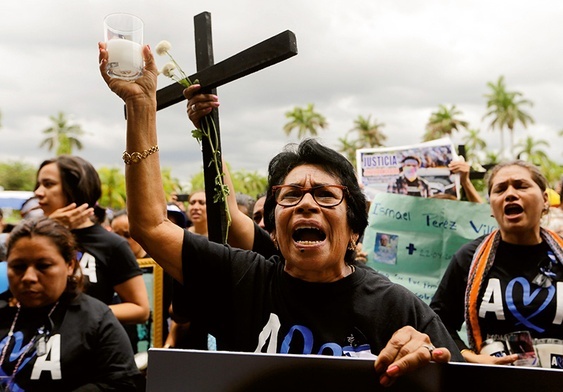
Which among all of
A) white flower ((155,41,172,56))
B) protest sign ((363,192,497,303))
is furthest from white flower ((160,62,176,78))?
protest sign ((363,192,497,303))

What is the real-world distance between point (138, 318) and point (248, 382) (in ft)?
6.84

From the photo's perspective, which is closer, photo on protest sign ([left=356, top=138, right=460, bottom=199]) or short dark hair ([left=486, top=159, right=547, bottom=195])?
short dark hair ([left=486, top=159, right=547, bottom=195])


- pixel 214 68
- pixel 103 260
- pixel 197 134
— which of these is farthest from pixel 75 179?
pixel 214 68

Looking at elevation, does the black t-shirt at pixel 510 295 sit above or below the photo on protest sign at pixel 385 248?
below

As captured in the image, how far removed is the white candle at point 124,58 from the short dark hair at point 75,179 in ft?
5.28

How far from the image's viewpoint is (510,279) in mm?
2832

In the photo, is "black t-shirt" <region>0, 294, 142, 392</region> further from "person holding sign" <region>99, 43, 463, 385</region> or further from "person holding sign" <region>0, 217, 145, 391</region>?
"person holding sign" <region>99, 43, 463, 385</region>

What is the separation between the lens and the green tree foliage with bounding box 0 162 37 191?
56.6 meters

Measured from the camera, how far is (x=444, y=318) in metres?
2.96

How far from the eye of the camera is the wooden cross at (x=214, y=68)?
6.10 ft

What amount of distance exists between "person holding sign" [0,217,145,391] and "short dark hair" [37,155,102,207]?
691 millimetres

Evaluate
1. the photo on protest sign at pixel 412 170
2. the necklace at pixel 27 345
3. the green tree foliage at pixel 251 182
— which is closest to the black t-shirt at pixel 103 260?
the necklace at pixel 27 345

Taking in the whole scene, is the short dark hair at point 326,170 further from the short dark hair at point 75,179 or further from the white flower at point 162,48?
the short dark hair at point 75,179

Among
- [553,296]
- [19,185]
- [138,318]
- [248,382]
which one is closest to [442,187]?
[553,296]
